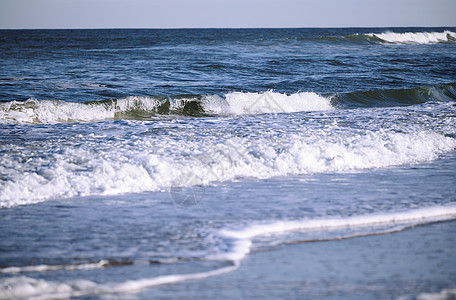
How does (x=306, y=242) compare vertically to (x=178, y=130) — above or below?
below

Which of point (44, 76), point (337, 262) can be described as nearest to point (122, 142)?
point (337, 262)

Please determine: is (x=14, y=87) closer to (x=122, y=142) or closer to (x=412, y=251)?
(x=122, y=142)

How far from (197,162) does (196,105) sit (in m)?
6.58

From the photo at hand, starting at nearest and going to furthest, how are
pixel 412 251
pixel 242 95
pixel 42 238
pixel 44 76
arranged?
pixel 412 251 < pixel 42 238 < pixel 242 95 < pixel 44 76

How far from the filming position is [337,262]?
140 inches

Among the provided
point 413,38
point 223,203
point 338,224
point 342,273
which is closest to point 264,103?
point 223,203

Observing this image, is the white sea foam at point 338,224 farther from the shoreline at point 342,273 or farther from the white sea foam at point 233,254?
the shoreline at point 342,273

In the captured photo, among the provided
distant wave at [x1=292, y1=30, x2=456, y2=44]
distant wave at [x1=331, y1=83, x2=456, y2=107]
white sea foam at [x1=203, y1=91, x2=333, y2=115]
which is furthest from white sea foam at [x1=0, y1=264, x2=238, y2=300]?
distant wave at [x1=292, y1=30, x2=456, y2=44]

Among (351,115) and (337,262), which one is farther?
(351,115)

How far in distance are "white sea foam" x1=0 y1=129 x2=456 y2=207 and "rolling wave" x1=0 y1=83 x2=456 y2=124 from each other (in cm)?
435

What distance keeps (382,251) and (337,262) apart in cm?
44

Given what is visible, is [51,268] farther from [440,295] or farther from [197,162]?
[197,162]

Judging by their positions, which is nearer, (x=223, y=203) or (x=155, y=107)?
(x=223, y=203)

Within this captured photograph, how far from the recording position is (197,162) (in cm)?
638
